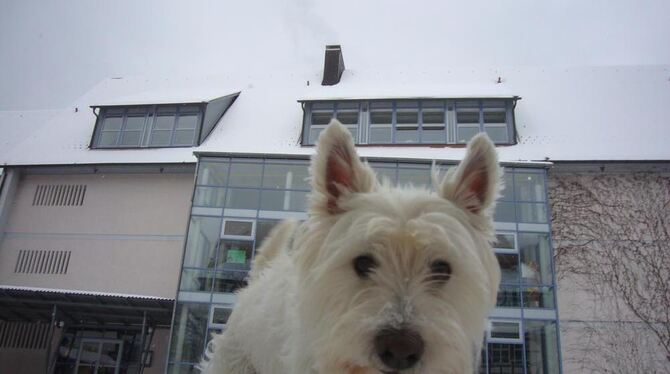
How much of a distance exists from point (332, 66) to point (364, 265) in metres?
21.5

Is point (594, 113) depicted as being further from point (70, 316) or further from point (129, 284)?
point (70, 316)

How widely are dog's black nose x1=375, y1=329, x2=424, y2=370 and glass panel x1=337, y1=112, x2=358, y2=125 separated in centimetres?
1727

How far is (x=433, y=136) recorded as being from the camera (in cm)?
1855

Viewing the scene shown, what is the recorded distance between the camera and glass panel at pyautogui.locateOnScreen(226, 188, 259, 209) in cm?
Answer: 1620

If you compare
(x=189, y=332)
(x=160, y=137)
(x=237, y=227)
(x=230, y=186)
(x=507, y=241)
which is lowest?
(x=189, y=332)

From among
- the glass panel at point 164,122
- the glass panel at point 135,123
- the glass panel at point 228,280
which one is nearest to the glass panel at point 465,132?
the glass panel at point 228,280

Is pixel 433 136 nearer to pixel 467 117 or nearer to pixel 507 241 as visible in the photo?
pixel 467 117

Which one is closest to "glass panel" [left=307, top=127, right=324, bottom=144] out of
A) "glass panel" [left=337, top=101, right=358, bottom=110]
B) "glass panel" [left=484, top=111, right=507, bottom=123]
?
"glass panel" [left=337, top=101, right=358, bottom=110]

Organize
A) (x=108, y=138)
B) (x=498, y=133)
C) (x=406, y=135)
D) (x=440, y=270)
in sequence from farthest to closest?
(x=108, y=138) < (x=406, y=135) < (x=498, y=133) < (x=440, y=270)

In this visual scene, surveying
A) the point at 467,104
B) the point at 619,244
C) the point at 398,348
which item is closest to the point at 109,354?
the point at 467,104

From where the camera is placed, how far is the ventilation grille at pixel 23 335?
65.2 feet

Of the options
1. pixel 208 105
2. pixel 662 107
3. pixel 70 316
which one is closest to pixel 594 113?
pixel 662 107

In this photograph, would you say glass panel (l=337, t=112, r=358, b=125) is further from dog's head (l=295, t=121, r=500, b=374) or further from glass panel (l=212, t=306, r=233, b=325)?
dog's head (l=295, t=121, r=500, b=374)

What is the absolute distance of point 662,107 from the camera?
18.8 m
